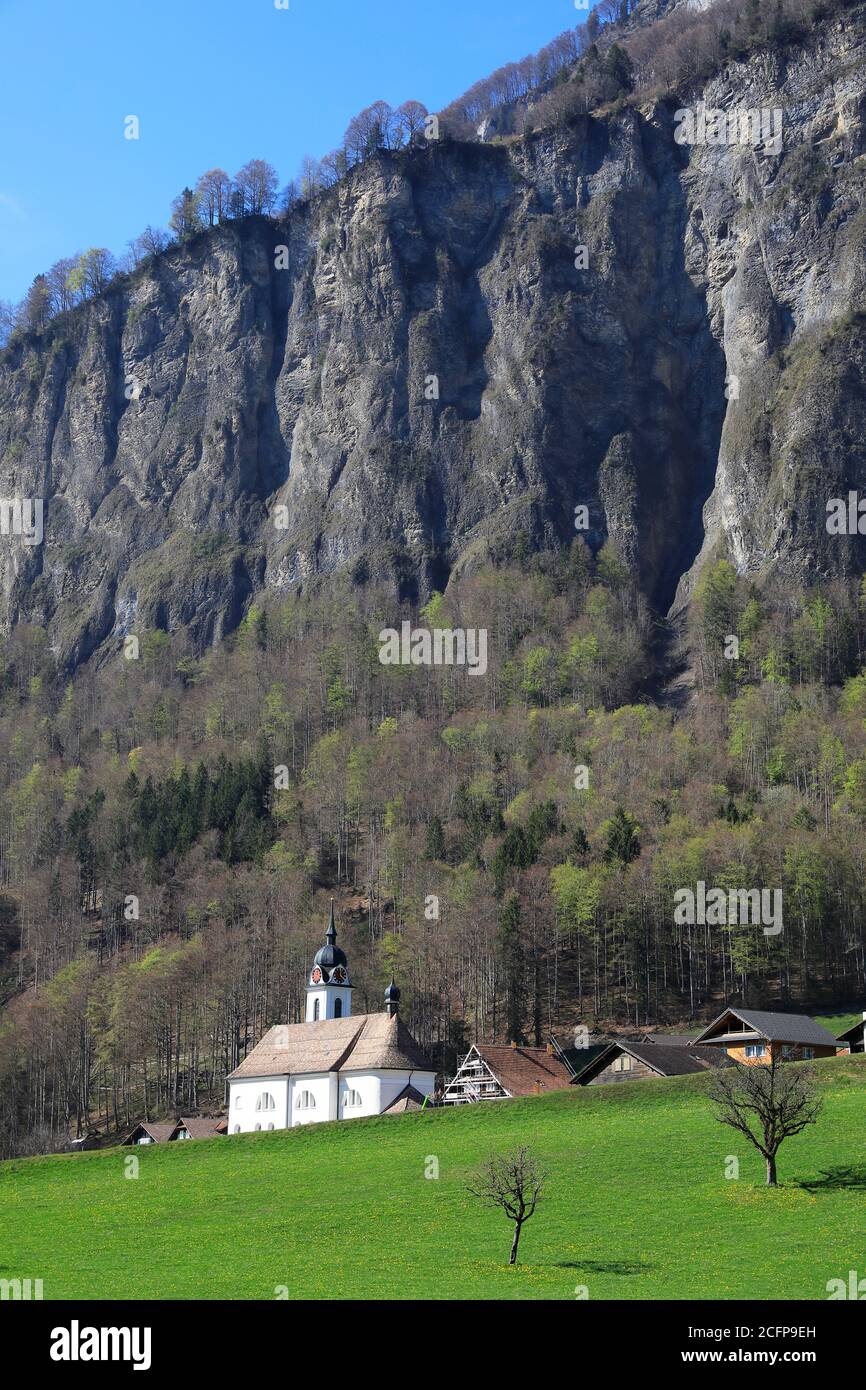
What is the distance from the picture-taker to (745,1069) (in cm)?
5697

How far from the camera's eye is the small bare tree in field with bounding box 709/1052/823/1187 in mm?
50906

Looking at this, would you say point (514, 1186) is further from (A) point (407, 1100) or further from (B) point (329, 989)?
(B) point (329, 989)

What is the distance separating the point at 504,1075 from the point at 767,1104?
2647 cm

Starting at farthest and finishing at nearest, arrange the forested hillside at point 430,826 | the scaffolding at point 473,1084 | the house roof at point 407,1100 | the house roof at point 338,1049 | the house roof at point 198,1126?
the forested hillside at point 430,826 → the house roof at point 338,1049 → the house roof at point 407,1100 → the house roof at point 198,1126 → the scaffolding at point 473,1084

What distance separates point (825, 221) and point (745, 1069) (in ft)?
427

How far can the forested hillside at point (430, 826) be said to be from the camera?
96.9 meters

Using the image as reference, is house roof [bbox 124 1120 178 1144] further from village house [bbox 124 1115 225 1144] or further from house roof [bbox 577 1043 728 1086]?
house roof [bbox 577 1043 728 1086]

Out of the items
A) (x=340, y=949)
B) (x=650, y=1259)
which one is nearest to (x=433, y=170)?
(x=340, y=949)

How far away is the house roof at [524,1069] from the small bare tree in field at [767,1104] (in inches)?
752

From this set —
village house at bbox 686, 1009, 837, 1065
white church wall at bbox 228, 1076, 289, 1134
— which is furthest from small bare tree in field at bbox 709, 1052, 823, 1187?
white church wall at bbox 228, 1076, 289, 1134

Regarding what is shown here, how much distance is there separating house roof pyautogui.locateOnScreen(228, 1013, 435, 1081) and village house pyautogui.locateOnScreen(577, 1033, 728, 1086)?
17.2 meters

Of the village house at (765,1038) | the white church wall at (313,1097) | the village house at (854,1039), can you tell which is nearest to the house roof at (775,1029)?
the village house at (765,1038)

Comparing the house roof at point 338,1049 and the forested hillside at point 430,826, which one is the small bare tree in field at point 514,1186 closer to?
the house roof at point 338,1049
